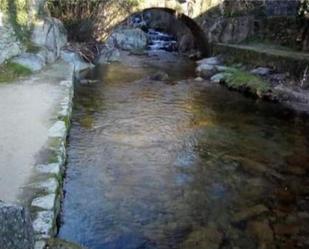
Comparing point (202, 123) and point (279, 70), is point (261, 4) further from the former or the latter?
point (202, 123)

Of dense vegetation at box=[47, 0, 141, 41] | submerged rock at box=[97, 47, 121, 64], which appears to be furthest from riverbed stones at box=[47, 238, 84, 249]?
submerged rock at box=[97, 47, 121, 64]

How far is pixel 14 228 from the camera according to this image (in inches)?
96.0

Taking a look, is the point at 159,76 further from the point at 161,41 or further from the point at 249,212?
the point at 161,41

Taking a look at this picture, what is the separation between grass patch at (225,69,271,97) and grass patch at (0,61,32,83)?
18.2 ft


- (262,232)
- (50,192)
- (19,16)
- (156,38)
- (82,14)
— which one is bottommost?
(262,232)

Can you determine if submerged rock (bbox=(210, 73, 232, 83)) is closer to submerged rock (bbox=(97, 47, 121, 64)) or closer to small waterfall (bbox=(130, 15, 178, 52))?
submerged rock (bbox=(97, 47, 121, 64))

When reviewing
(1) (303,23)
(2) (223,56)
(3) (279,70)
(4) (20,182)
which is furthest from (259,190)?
(2) (223,56)

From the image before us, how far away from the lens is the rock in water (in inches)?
94.1

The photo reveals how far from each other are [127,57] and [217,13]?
389cm

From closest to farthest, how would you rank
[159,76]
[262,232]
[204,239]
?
[204,239]
[262,232]
[159,76]

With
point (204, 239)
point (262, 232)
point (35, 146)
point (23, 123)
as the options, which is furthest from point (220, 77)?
point (204, 239)

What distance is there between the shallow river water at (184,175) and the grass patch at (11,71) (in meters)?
1.45

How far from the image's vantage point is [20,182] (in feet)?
14.6

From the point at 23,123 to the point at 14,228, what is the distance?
160 inches
